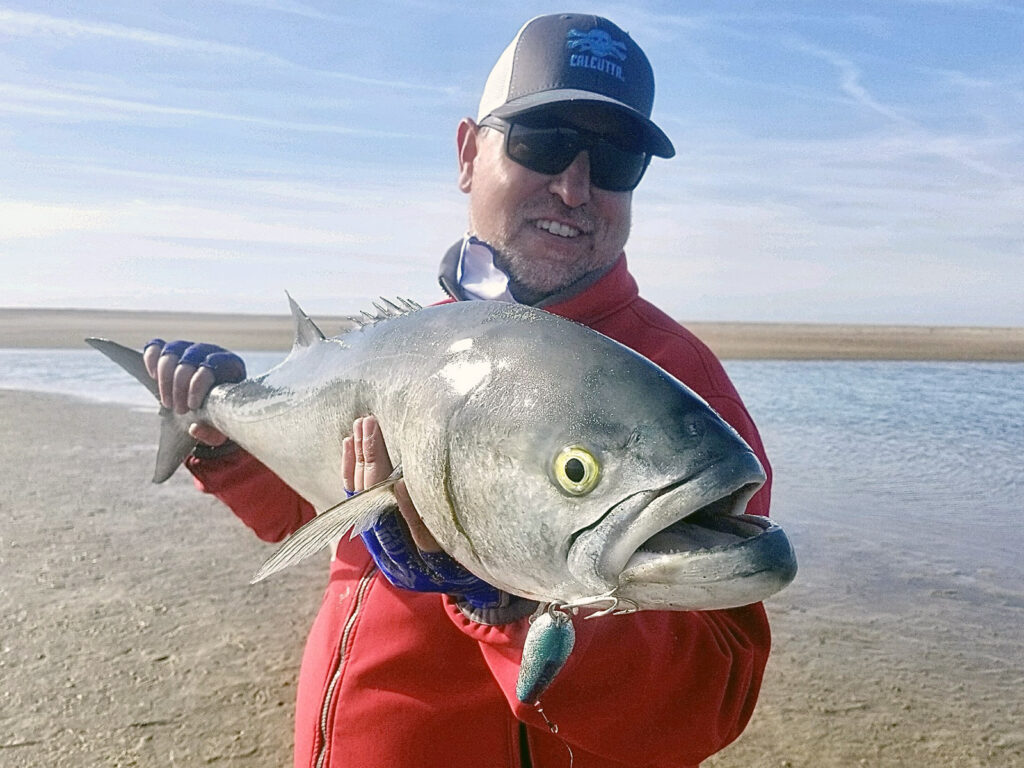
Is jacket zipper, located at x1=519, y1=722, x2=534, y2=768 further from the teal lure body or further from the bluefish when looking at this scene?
the teal lure body

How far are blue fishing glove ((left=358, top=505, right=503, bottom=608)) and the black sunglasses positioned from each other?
5.12ft

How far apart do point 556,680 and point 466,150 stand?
2325 mm

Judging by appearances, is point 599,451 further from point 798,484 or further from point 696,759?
point 798,484

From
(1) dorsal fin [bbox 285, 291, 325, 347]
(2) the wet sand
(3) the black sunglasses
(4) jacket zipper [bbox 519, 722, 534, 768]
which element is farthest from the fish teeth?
(2) the wet sand

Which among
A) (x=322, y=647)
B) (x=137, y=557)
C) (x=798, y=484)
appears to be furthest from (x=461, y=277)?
(x=798, y=484)

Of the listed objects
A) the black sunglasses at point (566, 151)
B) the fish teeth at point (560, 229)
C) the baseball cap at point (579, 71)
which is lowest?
the fish teeth at point (560, 229)

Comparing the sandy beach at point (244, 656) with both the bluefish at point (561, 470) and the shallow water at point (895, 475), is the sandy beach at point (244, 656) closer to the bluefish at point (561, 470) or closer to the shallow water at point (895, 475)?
the shallow water at point (895, 475)

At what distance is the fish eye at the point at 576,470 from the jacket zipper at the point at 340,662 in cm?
128

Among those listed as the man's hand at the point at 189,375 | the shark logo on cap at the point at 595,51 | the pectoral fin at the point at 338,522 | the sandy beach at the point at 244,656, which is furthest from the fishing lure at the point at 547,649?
the sandy beach at the point at 244,656

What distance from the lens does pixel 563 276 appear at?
3.05 metres

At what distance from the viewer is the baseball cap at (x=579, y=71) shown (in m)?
2.95

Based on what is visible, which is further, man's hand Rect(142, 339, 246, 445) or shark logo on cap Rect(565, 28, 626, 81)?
man's hand Rect(142, 339, 246, 445)

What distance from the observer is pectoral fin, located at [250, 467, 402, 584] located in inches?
72.1

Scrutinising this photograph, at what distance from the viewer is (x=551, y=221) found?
120 inches
